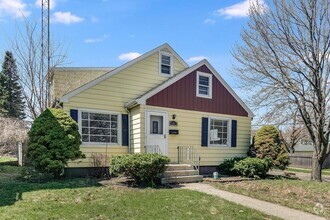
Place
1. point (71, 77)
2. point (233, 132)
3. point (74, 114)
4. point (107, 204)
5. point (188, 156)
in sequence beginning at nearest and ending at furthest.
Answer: point (107, 204)
point (74, 114)
point (188, 156)
point (233, 132)
point (71, 77)

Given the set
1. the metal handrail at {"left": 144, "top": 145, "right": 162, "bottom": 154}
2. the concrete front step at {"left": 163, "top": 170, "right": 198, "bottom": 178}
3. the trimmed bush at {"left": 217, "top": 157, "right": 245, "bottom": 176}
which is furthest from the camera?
the trimmed bush at {"left": 217, "top": 157, "right": 245, "bottom": 176}

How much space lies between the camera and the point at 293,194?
845 cm

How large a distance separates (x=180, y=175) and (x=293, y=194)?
374 centimetres

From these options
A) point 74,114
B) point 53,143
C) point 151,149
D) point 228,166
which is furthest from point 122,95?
point 228,166

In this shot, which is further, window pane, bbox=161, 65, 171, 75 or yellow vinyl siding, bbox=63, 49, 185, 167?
window pane, bbox=161, 65, 171, 75

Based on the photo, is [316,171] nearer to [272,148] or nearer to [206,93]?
[272,148]

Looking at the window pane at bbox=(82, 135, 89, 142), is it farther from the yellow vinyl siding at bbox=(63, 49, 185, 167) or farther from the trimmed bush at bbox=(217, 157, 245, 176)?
the trimmed bush at bbox=(217, 157, 245, 176)

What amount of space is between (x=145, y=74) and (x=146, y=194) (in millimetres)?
6477

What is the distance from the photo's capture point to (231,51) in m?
12.9

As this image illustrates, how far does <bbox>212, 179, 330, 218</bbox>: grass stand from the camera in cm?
684

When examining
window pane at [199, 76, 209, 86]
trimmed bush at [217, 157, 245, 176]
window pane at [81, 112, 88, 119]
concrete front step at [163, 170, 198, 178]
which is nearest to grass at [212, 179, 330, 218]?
concrete front step at [163, 170, 198, 178]

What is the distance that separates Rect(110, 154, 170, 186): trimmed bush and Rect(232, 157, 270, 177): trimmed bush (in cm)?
449

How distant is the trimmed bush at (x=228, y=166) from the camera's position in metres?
12.4

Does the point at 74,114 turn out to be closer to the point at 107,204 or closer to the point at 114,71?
the point at 114,71
